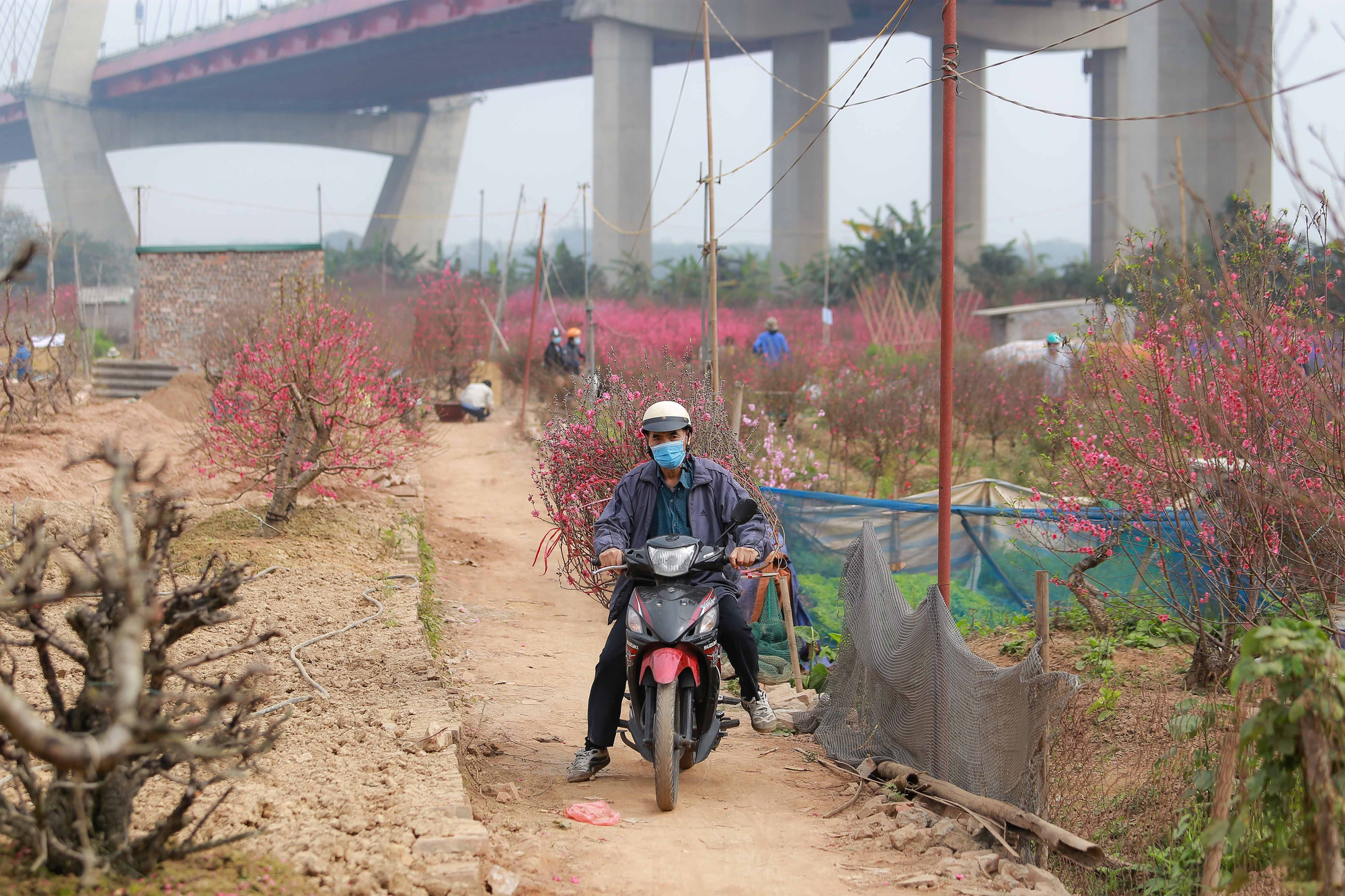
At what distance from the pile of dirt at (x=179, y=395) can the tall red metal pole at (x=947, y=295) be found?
1464cm

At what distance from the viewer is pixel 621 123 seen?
47656mm

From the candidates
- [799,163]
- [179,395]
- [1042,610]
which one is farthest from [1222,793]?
[799,163]

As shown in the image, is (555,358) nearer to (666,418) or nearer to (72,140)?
(666,418)

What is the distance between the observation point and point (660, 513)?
5.45m

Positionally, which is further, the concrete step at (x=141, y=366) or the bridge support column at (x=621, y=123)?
the bridge support column at (x=621, y=123)

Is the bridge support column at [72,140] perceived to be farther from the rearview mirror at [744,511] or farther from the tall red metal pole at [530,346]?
the rearview mirror at [744,511]

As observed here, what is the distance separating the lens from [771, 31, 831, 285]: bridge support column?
4938 cm

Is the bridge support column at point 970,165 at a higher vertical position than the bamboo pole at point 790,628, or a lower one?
higher

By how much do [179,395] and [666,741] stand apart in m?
18.3

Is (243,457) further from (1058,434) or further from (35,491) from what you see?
(1058,434)

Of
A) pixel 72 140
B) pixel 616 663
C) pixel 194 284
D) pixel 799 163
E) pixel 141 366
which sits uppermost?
pixel 72 140

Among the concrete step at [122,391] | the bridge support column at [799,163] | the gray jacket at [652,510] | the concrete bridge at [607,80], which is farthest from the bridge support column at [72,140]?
the gray jacket at [652,510]

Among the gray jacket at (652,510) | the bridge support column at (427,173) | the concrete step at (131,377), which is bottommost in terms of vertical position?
the gray jacket at (652,510)

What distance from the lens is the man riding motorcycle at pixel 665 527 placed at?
5262 millimetres
